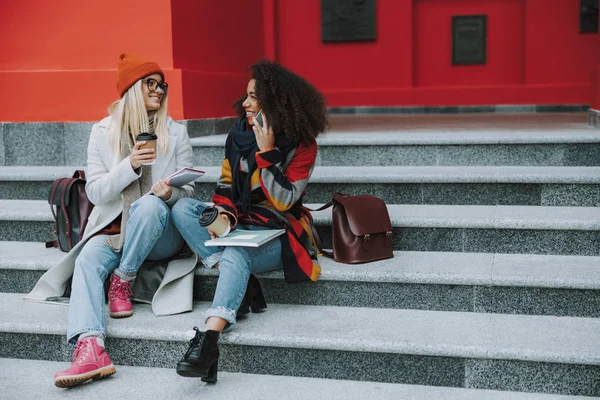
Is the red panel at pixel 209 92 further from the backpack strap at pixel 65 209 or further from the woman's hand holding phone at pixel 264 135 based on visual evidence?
the woman's hand holding phone at pixel 264 135

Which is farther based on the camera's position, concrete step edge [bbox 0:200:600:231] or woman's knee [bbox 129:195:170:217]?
concrete step edge [bbox 0:200:600:231]

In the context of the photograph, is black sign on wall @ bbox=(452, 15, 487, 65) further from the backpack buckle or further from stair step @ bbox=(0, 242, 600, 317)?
the backpack buckle

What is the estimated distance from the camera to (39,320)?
347 cm

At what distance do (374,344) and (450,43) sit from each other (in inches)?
253

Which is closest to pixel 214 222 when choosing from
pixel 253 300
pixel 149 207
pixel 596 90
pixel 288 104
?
pixel 149 207

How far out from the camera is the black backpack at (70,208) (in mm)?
3902

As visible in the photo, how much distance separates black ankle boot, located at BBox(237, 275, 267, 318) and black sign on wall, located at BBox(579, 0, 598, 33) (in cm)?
641

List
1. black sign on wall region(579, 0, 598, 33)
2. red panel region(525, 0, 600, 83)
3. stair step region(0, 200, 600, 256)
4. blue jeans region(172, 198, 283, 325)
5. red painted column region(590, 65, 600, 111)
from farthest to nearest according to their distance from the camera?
red panel region(525, 0, 600, 83)
black sign on wall region(579, 0, 598, 33)
red painted column region(590, 65, 600, 111)
stair step region(0, 200, 600, 256)
blue jeans region(172, 198, 283, 325)

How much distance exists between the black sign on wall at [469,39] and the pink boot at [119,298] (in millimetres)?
6292

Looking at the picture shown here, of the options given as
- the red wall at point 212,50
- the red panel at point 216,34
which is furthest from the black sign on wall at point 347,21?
the red wall at point 212,50

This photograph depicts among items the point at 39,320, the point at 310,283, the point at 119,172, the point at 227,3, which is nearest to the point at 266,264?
the point at 310,283

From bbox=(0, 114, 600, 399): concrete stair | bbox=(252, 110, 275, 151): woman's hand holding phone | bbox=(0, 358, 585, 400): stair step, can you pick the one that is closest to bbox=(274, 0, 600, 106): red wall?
bbox=(0, 114, 600, 399): concrete stair

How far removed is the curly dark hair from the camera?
3.55 meters

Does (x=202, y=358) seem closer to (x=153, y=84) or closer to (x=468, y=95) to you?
(x=153, y=84)
